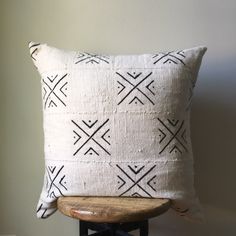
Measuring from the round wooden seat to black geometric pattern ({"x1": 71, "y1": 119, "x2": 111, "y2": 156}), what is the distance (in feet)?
0.34

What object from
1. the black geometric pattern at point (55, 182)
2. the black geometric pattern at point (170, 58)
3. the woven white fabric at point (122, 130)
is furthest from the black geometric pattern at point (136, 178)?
the black geometric pattern at point (170, 58)

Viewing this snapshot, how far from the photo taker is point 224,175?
1068 millimetres

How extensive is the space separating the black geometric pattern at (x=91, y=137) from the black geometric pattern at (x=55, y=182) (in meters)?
0.06

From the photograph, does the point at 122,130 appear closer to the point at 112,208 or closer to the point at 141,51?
the point at 112,208

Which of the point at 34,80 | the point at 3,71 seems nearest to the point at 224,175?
the point at 34,80

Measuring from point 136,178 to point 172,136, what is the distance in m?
0.12

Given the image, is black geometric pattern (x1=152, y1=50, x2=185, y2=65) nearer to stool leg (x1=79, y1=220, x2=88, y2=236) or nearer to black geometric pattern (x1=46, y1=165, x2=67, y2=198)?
black geometric pattern (x1=46, y1=165, x2=67, y2=198)

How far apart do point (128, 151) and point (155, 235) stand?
45 cm

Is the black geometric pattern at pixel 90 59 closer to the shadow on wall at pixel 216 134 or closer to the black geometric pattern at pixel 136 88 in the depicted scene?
the black geometric pattern at pixel 136 88

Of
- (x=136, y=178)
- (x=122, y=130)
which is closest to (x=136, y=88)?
(x=122, y=130)

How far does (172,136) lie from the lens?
79cm

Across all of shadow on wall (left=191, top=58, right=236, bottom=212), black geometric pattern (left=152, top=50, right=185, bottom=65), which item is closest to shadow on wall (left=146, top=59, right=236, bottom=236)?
shadow on wall (left=191, top=58, right=236, bottom=212)

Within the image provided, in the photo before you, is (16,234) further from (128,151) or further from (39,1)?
(39,1)

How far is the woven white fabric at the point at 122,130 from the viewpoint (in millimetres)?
776
